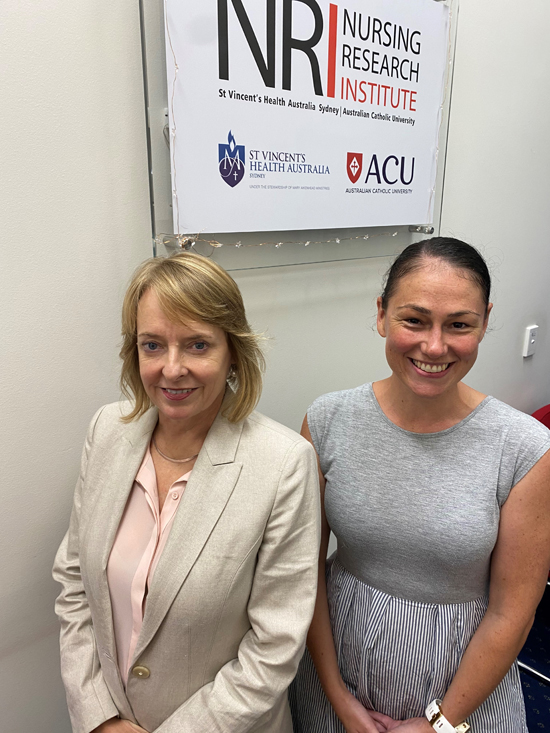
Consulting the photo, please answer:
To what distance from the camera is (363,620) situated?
50.0 inches

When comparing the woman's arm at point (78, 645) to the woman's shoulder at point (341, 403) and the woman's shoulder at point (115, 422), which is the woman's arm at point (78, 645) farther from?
the woman's shoulder at point (341, 403)

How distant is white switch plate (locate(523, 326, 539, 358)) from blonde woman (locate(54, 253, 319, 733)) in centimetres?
202

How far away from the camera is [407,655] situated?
4.03 ft

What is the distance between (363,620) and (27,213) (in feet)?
3.89

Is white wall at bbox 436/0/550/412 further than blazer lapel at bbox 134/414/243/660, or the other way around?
white wall at bbox 436/0/550/412

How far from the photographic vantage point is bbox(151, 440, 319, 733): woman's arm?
105 centimetres

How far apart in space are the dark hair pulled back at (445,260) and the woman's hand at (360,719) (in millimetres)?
925

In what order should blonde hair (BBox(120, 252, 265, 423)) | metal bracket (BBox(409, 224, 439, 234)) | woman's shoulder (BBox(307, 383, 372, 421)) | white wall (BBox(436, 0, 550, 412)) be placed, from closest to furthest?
blonde hair (BBox(120, 252, 265, 423)) < woman's shoulder (BBox(307, 383, 372, 421)) < metal bracket (BBox(409, 224, 439, 234)) < white wall (BBox(436, 0, 550, 412))

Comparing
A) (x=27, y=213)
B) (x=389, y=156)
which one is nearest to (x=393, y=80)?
(x=389, y=156)

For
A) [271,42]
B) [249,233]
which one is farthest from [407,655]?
[271,42]

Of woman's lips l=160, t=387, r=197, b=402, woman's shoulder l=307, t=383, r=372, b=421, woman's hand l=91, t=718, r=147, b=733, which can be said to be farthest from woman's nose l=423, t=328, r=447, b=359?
woman's hand l=91, t=718, r=147, b=733

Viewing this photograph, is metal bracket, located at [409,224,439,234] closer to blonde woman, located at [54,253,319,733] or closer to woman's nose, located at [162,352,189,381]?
blonde woman, located at [54,253,319,733]

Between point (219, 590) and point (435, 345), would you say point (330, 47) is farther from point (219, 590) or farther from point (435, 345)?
point (219, 590)

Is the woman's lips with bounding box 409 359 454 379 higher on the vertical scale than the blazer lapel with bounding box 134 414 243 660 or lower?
higher
